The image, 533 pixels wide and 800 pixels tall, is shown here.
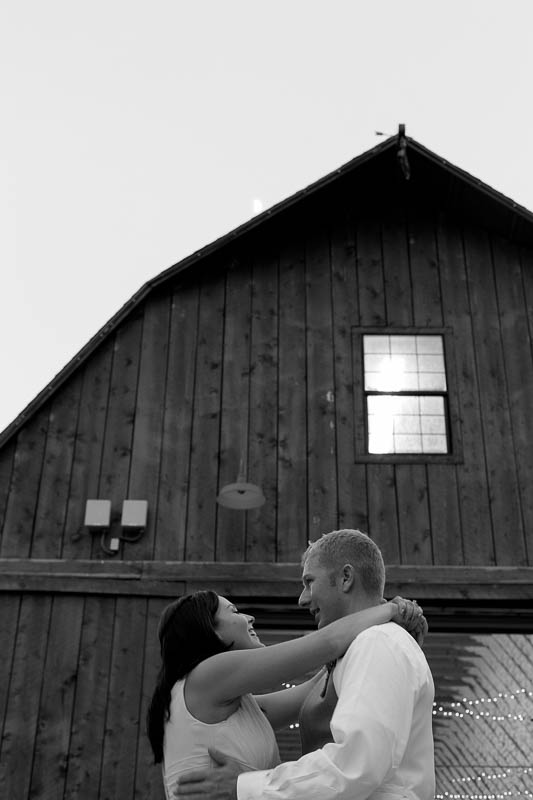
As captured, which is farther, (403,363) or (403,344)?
(403,344)

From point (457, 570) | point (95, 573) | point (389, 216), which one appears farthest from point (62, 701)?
point (389, 216)

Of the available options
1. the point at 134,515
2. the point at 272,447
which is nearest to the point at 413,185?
the point at 272,447

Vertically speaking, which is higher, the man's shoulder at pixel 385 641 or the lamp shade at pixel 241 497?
the lamp shade at pixel 241 497

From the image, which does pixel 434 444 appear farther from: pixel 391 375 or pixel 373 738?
pixel 373 738

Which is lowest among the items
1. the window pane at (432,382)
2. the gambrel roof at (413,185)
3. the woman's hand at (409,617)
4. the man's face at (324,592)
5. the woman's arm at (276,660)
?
the woman's arm at (276,660)

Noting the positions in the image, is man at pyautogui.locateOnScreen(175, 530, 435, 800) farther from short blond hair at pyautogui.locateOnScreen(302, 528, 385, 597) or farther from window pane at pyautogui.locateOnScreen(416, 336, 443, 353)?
window pane at pyautogui.locateOnScreen(416, 336, 443, 353)

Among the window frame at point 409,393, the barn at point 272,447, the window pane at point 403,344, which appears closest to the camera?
the barn at point 272,447

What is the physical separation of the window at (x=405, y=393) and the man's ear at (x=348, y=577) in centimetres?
621

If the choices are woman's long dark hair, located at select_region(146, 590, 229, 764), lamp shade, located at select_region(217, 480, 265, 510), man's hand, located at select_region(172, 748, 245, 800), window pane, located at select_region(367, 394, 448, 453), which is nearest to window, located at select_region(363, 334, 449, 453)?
window pane, located at select_region(367, 394, 448, 453)

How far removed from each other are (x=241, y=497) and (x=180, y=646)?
5.28 metres

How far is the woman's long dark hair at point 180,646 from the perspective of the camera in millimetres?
3144

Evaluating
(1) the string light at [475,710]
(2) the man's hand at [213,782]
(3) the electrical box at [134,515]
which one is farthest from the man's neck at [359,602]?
(1) the string light at [475,710]

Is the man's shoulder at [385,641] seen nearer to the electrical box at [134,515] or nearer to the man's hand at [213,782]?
the man's hand at [213,782]

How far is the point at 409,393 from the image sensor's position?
31.2 ft
